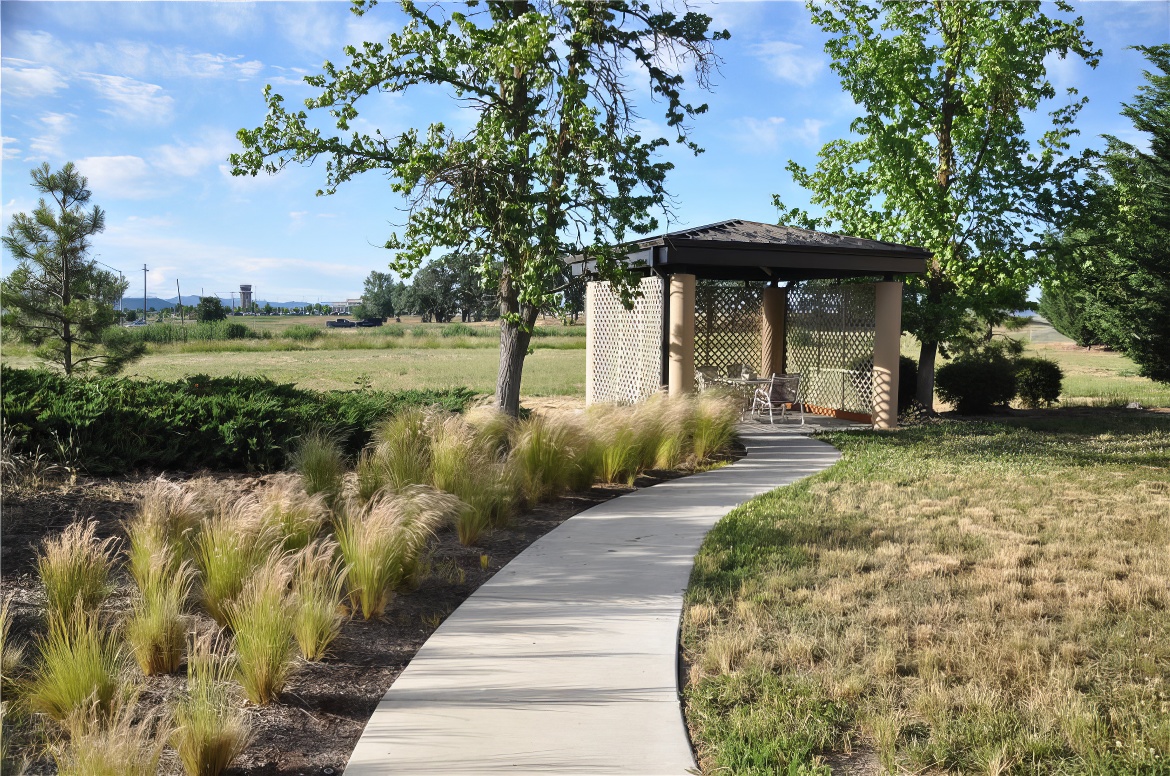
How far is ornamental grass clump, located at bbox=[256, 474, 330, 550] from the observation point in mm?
5457

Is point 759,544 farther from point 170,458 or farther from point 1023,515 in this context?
point 170,458

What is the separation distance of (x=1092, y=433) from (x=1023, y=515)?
7999 mm

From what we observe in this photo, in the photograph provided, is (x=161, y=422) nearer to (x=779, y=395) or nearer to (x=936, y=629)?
(x=936, y=629)

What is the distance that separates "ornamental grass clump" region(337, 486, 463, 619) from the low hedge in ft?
11.0

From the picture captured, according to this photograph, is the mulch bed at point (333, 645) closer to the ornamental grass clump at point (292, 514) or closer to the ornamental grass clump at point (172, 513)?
the ornamental grass clump at point (172, 513)

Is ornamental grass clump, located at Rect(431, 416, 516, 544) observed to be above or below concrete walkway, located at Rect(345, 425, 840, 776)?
above

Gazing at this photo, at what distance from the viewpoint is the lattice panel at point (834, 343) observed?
15269mm

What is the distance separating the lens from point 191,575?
196 inches

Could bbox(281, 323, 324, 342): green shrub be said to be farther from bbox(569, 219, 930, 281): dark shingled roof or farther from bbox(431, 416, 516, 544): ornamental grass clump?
bbox(431, 416, 516, 544): ornamental grass clump

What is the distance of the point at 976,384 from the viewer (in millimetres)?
17594

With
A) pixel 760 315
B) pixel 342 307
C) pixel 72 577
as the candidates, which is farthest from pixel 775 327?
pixel 342 307

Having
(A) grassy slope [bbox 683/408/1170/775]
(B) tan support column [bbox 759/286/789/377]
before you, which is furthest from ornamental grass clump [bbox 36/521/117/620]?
(B) tan support column [bbox 759/286/789/377]

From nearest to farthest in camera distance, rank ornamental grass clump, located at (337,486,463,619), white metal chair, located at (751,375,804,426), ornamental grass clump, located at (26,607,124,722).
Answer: ornamental grass clump, located at (26,607,124,722) < ornamental grass clump, located at (337,486,463,619) < white metal chair, located at (751,375,804,426)

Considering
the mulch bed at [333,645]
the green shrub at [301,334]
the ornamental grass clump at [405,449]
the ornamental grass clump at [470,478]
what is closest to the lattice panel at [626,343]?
the ornamental grass clump at [405,449]
